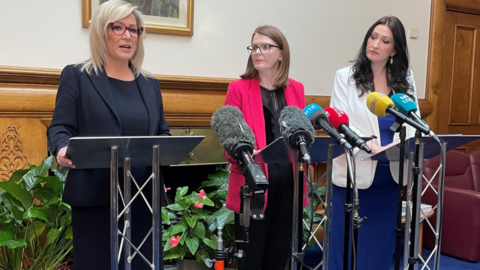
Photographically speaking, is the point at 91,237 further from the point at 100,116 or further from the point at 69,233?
the point at 69,233

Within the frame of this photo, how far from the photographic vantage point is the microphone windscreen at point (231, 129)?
143 centimetres

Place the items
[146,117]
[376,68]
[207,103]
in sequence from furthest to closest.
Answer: [207,103], [376,68], [146,117]

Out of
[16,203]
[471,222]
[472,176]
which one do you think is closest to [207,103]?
[16,203]

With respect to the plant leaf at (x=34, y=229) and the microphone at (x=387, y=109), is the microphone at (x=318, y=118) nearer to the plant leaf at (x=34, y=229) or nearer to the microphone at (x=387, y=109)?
the microphone at (x=387, y=109)

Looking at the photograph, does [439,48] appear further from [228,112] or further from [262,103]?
[228,112]

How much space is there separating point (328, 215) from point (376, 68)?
105cm

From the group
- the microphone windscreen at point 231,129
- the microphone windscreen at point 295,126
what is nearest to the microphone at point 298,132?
the microphone windscreen at point 295,126

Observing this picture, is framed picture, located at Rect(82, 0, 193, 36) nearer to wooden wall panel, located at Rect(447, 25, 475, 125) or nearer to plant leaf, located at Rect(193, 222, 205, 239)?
plant leaf, located at Rect(193, 222, 205, 239)

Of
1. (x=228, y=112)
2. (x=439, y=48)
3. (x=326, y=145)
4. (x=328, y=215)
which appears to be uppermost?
(x=439, y=48)

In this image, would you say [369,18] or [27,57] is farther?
[369,18]

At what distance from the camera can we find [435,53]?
15.3 ft

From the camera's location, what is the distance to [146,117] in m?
1.86

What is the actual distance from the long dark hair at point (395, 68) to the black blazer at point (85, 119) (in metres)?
1.27

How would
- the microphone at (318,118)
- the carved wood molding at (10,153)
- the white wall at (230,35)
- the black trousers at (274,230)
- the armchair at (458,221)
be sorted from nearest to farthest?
the microphone at (318,118), the black trousers at (274,230), the carved wood molding at (10,153), the white wall at (230,35), the armchair at (458,221)
